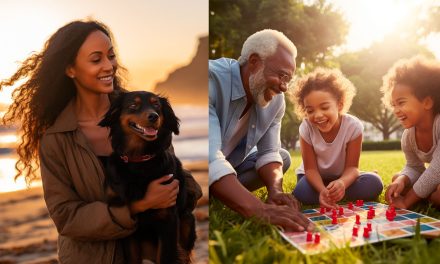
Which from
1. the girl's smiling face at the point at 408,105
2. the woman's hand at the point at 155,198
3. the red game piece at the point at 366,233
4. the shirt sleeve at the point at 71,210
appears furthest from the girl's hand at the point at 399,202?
the shirt sleeve at the point at 71,210

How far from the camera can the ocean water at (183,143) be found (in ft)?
5.53

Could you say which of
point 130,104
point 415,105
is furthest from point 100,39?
point 415,105

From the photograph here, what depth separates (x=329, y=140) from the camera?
2.64 metres

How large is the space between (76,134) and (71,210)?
27 centimetres

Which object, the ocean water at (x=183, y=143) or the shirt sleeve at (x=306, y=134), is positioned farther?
the shirt sleeve at (x=306, y=134)

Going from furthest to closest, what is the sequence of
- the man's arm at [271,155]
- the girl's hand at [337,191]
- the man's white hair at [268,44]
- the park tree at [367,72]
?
the park tree at [367,72]
the man's arm at [271,155]
the girl's hand at [337,191]
the man's white hair at [268,44]

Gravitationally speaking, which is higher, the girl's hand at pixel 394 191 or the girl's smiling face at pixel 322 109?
the girl's smiling face at pixel 322 109

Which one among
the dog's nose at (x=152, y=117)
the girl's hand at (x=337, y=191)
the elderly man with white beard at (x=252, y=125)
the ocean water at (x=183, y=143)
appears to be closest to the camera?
the dog's nose at (x=152, y=117)

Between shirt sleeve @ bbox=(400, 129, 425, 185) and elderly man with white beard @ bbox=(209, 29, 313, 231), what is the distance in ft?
2.33

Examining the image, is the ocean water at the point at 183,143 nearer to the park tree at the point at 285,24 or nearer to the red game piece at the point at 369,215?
the red game piece at the point at 369,215

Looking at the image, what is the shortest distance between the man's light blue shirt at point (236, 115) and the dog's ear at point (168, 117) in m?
0.50

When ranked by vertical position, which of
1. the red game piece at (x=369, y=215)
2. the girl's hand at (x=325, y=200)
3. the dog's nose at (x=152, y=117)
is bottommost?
the girl's hand at (x=325, y=200)

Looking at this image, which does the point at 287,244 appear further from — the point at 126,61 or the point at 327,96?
the point at 327,96

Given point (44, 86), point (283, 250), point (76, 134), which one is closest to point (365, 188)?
point (283, 250)
